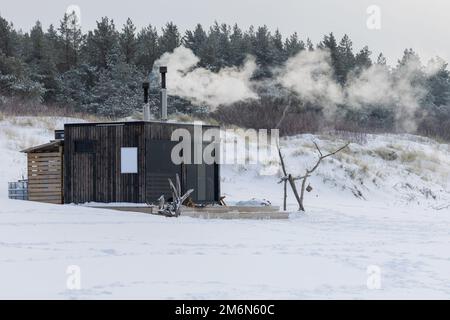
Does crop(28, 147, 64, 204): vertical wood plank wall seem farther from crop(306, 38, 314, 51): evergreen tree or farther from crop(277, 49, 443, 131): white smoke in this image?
crop(306, 38, 314, 51): evergreen tree

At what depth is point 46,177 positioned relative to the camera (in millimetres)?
25734

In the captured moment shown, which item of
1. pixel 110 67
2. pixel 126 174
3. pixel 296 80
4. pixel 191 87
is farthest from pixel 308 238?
pixel 110 67

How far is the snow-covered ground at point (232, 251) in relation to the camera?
1239 centimetres

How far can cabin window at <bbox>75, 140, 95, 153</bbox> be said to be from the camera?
24.9 meters

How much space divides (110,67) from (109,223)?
37.2 metres

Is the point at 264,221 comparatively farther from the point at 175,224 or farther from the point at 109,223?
the point at 109,223

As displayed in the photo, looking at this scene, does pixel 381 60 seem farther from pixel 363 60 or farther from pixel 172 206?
pixel 172 206

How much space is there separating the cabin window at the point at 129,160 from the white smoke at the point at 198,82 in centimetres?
1280

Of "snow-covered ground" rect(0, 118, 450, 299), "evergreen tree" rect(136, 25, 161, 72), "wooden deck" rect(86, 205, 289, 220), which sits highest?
"evergreen tree" rect(136, 25, 161, 72)

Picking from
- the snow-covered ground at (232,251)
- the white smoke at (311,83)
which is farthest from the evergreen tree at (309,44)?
the snow-covered ground at (232,251)

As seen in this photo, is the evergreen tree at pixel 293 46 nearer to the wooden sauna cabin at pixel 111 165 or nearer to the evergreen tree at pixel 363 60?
the evergreen tree at pixel 363 60

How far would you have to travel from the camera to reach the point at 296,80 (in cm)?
5341

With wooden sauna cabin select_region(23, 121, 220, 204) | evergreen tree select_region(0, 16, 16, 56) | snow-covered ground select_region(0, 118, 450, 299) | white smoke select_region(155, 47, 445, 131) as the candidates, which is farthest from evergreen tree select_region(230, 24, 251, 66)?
wooden sauna cabin select_region(23, 121, 220, 204)

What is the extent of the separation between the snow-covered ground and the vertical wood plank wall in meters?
1.13
